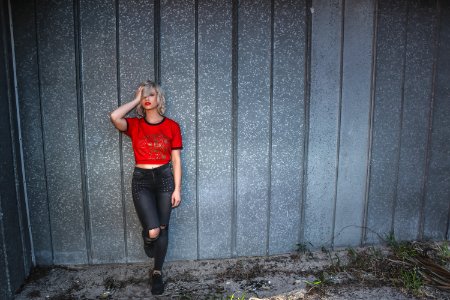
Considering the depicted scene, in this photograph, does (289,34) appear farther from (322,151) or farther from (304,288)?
(304,288)

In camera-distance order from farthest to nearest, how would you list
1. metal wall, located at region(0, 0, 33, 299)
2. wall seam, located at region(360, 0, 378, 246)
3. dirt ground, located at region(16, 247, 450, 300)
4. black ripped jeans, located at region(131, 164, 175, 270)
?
1. wall seam, located at region(360, 0, 378, 246)
2. dirt ground, located at region(16, 247, 450, 300)
3. black ripped jeans, located at region(131, 164, 175, 270)
4. metal wall, located at region(0, 0, 33, 299)

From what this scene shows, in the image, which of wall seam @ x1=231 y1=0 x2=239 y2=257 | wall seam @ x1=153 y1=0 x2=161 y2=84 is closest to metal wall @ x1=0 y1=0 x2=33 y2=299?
wall seam @ x1=153 y1=0 x2=161 y2=84

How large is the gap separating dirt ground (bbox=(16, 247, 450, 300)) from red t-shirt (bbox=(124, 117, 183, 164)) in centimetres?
127

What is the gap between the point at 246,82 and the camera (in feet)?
13.7

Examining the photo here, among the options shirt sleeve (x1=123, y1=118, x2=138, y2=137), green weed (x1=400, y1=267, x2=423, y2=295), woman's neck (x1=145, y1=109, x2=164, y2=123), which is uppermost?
woman's neck (x1=145, y1=109, x2=164, y2=123)

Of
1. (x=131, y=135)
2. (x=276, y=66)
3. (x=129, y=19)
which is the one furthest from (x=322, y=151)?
(x=129, y=19)

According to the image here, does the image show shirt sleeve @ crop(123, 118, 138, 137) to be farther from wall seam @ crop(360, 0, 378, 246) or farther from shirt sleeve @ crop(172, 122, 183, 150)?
wall seam @ crop(360, 0, 378, 246)

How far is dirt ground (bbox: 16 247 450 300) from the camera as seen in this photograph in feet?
12.4

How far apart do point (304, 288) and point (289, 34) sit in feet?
8.61

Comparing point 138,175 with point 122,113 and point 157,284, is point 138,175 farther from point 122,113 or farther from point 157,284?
point 157,284

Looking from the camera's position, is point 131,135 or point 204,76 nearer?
point 131,135

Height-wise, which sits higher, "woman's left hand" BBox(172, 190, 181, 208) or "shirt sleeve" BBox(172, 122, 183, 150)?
"shirt sleeve" BBox(172, 122, 183, 150)

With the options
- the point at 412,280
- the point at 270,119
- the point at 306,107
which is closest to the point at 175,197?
the point at 270,119

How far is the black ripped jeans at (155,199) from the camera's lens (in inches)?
144
